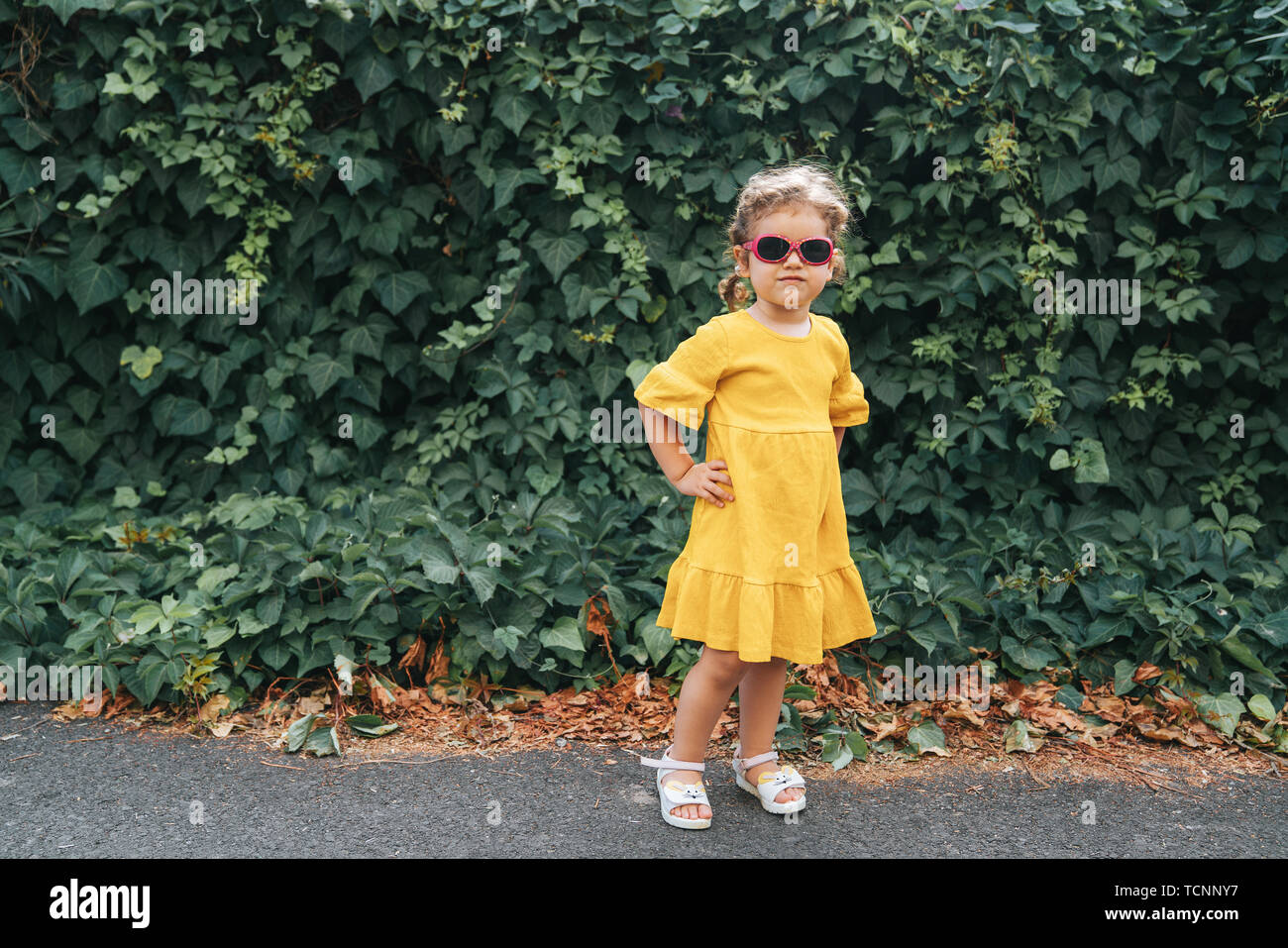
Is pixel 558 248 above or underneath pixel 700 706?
above

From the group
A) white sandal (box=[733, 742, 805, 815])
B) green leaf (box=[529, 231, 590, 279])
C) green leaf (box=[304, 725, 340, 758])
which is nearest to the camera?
white sandal (box=[733, 742, 805, 815])

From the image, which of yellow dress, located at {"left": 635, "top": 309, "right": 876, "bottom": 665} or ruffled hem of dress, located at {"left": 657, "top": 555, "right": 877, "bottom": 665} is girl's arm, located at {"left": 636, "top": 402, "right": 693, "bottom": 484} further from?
ruffled hem of dress, located at {"left": 657, "top": 555, "right": 877, "bottom": 665}

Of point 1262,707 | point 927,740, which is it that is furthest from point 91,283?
point 1262,707

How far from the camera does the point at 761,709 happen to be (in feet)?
9.18

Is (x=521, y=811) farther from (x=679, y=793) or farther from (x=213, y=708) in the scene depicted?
(x=213, y=708)

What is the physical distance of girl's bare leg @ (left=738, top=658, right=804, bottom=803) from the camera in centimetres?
276

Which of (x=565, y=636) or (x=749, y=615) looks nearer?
(x=749, y=615)

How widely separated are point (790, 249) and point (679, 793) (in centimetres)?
145

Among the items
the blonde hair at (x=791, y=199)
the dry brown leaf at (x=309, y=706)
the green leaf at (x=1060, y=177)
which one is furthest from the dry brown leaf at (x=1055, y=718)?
the dry brown leaf at (x=309, y=706)

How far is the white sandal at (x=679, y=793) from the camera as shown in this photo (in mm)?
2676

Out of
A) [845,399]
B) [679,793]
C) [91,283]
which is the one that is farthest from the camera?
[91,283]

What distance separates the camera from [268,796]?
9.23 feet

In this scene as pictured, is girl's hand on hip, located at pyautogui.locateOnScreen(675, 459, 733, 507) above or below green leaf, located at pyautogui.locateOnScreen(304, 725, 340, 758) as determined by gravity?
above

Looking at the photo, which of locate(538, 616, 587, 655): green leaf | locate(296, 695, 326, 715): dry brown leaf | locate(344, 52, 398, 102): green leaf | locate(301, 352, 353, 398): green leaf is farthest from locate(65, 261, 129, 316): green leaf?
locate(538, 616, 587, 655): green leaf
